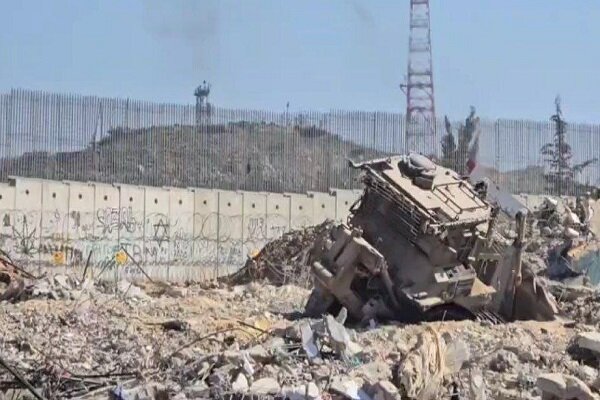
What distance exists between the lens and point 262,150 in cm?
2883

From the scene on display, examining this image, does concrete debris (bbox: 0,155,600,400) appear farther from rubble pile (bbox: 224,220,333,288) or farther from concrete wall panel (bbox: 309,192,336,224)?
concrete wall panel (bbox: 309,192,336,224)

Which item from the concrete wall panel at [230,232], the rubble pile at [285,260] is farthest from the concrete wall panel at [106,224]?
the concrete wall panel at [230,232]

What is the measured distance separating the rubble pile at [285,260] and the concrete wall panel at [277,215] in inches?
30.4

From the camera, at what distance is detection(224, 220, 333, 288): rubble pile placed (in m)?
23.8

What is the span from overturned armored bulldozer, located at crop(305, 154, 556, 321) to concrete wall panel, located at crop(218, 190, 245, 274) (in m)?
10.5

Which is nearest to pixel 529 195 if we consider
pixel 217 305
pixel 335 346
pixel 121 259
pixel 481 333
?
pixel 121 259

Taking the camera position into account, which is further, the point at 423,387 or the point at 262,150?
the point at 262,150

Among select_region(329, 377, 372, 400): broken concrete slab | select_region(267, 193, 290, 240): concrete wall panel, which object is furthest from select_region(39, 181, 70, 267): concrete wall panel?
select_region(329, 377, 372, 400): broken concrete slab

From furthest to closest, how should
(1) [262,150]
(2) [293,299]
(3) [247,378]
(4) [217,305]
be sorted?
(1) [262,150], (2) [293,299], (4) [217,305], (3) [247,378]

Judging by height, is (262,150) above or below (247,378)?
above

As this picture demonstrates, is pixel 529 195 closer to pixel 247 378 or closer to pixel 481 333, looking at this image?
pixel 481 333

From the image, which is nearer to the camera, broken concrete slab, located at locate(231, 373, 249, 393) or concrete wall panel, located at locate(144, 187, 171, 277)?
broken concrete slab, located at locate(231, 373, 249, 393)

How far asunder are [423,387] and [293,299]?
9.88 m

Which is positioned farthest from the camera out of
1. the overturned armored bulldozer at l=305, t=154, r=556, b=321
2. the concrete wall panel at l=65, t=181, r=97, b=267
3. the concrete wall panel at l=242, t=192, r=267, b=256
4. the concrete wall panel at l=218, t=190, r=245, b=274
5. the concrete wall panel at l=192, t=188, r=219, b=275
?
the concrete wall panel at l=242, t=192, r=267, b=256
